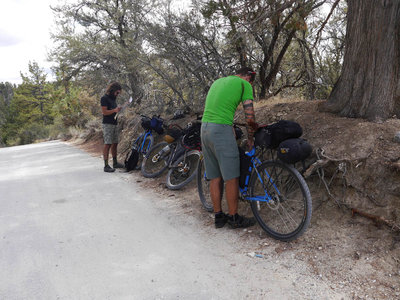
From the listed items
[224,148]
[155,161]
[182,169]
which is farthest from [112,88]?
[224,148]

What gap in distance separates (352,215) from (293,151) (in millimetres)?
986

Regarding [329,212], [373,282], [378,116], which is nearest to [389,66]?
[378,116]

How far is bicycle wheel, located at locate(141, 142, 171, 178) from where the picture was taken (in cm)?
630

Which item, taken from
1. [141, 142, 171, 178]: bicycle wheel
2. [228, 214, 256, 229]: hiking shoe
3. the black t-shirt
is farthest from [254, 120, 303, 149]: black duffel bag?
the black t-shirt

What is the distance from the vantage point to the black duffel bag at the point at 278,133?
329 centimetres

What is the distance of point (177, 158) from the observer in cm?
566

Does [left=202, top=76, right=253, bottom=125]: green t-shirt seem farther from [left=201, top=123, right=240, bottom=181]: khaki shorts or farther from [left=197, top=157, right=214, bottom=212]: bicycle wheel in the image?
[left=197, top=157, right=214, bottom=212]: bicycle wheel

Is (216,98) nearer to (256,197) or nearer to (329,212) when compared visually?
(256,197)

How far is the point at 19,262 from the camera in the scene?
3008 millimetres

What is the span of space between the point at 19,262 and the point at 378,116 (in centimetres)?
469

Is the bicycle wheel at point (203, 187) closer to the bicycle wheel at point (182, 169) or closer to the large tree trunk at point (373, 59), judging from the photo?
the bicycle wheel at point (182, 169)

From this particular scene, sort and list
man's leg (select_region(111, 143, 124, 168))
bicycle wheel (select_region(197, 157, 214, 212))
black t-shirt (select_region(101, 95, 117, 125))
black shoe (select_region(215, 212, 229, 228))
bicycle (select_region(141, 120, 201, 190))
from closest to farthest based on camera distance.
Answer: black shoe (select_region(215, 212, 229, 228))
bicycle wheel (select_region(197, 157, 214, 212))
bicycle (select_region(141, 120, 201, 190))
black t-shirt (select_region(101, 95, 117, 125))
man's leg (select_region(111, 143, 124, 168))

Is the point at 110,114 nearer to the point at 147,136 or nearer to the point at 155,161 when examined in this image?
the point at 147,136

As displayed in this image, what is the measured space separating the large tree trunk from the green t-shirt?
66.4 inches
